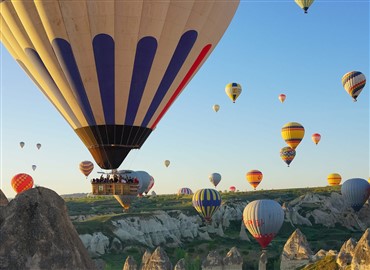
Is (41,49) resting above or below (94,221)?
above

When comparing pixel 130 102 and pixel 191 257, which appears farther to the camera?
pixel 191 257

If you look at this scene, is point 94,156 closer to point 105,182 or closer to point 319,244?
point 105,182

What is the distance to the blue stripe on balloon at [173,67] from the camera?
1192 inches

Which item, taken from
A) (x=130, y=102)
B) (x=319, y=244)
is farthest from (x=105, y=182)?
(x=319, y=244)

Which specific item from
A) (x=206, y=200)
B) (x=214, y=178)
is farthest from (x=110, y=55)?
(x=214, y=178)

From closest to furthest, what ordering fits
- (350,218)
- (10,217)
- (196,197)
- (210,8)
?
(10,217)
(210,8)
(196,197)
(350,218)

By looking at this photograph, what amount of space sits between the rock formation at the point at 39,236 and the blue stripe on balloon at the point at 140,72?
45.6 ft

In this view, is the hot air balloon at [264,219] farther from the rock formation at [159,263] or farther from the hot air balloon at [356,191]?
the hot air balloon at [356,191]

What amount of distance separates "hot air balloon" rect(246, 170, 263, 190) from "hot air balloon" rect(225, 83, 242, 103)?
36.0 metres

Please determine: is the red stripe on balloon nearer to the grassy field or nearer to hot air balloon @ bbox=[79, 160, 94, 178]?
the grassy field

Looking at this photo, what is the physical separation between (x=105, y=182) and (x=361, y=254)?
24.8 metres

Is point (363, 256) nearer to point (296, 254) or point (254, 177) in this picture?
point (296, 254)

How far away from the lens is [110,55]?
28.8 meters

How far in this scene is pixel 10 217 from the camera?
16.2 m
